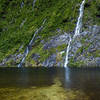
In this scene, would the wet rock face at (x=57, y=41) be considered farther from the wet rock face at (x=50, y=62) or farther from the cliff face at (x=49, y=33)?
the wet rock face at (x=50, y=62)

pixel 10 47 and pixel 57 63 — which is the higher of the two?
pixel 10 47

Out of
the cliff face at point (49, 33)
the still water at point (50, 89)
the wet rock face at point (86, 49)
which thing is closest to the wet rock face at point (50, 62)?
the cliff face at point (49, 33)

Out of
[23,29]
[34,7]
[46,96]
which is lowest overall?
[46,96]

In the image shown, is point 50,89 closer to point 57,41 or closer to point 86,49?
point 86,49

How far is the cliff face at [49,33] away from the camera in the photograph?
5200 cm

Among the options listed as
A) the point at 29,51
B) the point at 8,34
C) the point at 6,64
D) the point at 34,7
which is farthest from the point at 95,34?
the point at 34,7

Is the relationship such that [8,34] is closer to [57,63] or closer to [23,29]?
[23,29]

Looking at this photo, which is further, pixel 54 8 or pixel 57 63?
pixel 54 8

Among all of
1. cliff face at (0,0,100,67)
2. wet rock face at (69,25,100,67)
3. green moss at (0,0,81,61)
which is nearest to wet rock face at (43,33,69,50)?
cliff face at (0,0,100,67)

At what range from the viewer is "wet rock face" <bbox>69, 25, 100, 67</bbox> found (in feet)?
162

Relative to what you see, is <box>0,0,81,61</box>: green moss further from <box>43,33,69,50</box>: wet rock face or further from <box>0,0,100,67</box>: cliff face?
<box>43,33,69,50</box>: wet rock face

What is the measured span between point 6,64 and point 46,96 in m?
44.7

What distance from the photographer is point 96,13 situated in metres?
65.3

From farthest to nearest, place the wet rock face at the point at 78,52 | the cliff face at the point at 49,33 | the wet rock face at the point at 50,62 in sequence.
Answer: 1. the cliff face at the point at 49,33
2. the wet rock face at the point at 50,62
3. the wet rock face at the point at 78,52
